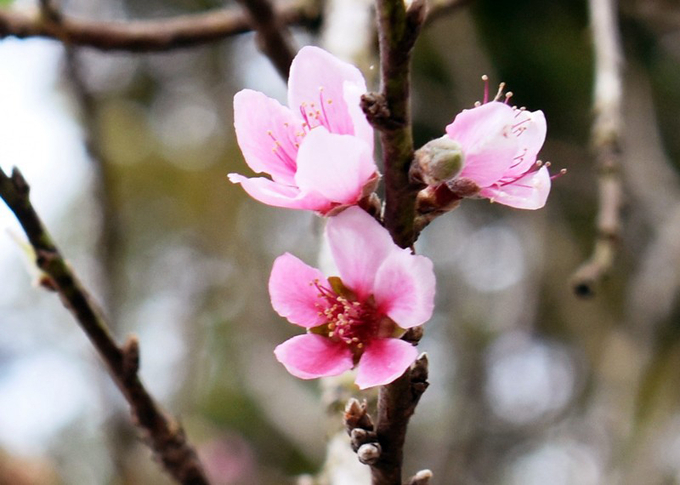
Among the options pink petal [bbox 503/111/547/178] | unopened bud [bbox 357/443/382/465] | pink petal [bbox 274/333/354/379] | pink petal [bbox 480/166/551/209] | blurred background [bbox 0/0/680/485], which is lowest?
blurred background [bbox 0/0/680/485]

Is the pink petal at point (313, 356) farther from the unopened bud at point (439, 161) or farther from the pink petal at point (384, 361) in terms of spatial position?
the unopened bud at point (439, 161)

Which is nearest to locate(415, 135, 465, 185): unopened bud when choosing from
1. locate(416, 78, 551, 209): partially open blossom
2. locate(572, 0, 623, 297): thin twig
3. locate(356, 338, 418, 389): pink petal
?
locate(416, 78, 551, 209): partially open blossom

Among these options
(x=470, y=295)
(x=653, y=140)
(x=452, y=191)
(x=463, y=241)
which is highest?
(x=452, y=191)

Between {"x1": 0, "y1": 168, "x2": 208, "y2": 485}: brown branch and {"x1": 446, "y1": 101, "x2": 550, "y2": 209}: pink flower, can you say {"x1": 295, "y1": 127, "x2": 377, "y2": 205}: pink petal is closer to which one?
{"x1": 446, "y1": 101, "x2": 550, "y2": 209}: pink flower

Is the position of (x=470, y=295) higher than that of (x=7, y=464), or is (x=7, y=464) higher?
(x=7, y=464)

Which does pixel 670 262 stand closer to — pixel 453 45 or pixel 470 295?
pixel 453 45

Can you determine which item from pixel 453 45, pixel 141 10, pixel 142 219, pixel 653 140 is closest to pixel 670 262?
pixel 653 140

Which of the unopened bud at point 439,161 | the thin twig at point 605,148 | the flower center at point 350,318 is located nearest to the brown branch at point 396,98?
the unopened bud at point 439,161
